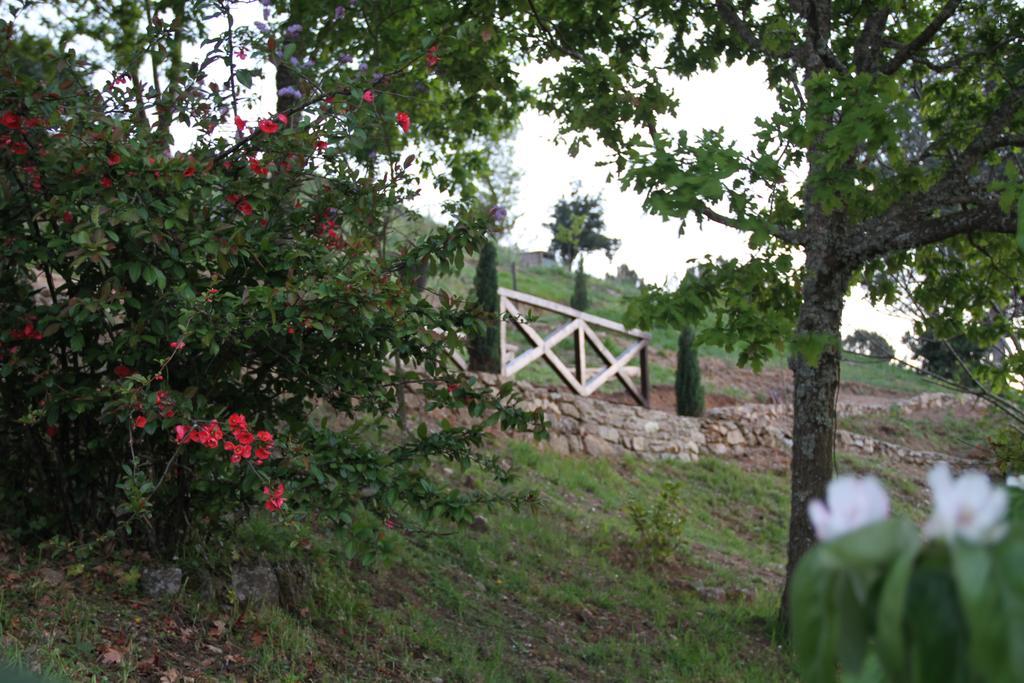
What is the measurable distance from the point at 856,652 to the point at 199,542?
4224 mm

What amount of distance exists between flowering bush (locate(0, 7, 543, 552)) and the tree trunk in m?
2.88

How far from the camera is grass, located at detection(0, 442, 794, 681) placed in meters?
3.90

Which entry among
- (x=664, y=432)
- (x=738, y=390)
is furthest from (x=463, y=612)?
(x=738, y=390)

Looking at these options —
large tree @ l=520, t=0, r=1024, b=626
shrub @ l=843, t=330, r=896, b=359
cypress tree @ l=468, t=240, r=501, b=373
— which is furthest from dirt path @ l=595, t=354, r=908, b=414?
large tree @ l=520, t=0, r=1024, b=626

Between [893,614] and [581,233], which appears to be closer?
[893,614]

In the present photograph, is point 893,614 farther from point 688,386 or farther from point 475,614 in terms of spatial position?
point 688,386

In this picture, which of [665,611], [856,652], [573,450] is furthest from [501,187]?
[856,652]

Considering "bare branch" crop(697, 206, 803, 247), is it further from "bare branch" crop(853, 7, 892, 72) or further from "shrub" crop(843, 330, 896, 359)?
"bare branch" crop(853, 7, 892, 72)

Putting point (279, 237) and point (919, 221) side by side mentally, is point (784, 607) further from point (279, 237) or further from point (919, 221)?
point (279, 237)

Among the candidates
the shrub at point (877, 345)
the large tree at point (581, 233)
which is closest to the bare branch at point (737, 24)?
the shrub at point (877, 345)

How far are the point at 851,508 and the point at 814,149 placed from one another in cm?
560

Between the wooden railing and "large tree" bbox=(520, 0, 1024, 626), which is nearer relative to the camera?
"large tree" bbox=(520, 0, 1024, 626)

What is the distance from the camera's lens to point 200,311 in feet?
12.2

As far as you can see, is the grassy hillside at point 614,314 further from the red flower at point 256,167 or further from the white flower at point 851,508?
the white flower at point 851,508
